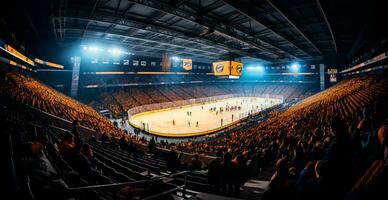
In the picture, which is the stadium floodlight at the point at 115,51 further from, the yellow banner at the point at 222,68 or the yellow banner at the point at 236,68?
the yellow banner at the point at 236,68

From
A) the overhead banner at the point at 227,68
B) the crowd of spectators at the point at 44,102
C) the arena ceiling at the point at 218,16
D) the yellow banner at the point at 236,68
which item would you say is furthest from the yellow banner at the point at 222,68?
the crowd of spectators at the point at 44,102

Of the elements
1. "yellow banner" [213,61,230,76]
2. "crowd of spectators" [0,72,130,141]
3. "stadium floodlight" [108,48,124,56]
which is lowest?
"crowd of spectators" [0,72,130,141]

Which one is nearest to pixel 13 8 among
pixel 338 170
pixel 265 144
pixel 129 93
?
pixel 265 144

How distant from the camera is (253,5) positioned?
13805 mm

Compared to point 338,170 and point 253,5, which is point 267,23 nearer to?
point 253,5

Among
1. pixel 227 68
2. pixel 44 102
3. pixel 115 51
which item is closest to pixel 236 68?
pixel 227 68

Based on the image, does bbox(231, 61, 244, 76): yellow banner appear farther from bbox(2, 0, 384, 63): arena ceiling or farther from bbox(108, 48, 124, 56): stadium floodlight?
bbox(108, 48, 124, 56): stadium floodlight

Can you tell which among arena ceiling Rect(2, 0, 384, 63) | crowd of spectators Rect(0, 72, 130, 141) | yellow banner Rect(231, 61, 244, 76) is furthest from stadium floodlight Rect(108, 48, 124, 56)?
yellow banner Rect(231, 61, 244, 76)

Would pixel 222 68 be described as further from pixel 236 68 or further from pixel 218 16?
pixel 218 16

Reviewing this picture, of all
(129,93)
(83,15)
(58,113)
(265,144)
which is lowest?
(265,144)

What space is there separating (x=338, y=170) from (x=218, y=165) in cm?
262

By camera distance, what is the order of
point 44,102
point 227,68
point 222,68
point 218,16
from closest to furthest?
1. point 44,102
2. point 218,16
3. point 227,68
4. point 222,68

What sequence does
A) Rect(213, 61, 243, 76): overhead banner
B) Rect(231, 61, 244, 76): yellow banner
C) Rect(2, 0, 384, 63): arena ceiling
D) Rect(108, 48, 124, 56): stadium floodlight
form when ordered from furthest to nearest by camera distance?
Rect(108, 48, 124, 56): stadium floodlight
Rect(231, 61, 244, 76): yellow banner
Rect(213, 61, 243, 76): overhead banner
Rect(2, 0, 384, 63): arena ceiling

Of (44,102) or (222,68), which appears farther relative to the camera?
(222,68)
